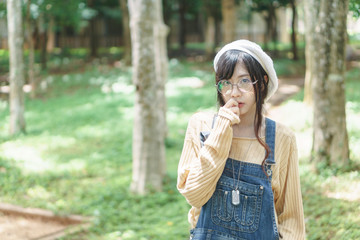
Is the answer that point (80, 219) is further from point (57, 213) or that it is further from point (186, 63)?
point (186, 63)

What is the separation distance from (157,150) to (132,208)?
3.37 ft

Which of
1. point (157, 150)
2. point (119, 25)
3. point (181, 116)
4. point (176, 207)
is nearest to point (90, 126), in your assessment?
point (181, 116)

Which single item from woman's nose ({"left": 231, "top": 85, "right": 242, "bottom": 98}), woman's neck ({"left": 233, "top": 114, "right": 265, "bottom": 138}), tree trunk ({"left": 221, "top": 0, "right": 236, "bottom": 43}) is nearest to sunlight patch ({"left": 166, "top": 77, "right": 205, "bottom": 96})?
tree trunk ({"left": 221, "top": 0, "right": 236, "bottom": 43})

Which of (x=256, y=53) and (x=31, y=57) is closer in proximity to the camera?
(x=256, y=53)

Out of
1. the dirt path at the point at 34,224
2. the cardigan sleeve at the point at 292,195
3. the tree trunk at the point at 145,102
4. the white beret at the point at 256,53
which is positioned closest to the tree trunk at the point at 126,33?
the tree trunk at the point at 145,102

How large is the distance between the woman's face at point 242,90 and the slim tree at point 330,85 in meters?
4.30

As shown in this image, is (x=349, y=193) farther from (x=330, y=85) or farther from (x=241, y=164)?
(x=241, y=164)

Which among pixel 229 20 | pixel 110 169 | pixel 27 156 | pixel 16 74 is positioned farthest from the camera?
pixel 229 20

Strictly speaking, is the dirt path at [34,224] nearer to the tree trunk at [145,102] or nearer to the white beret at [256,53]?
the tree trunk at [145,102]

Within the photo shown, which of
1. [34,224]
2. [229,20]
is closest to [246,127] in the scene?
[34,224]

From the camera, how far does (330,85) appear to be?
6.16 m

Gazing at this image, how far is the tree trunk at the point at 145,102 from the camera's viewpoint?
22.1 ft

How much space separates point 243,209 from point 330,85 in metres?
4.49

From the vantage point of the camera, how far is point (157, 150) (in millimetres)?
7066
